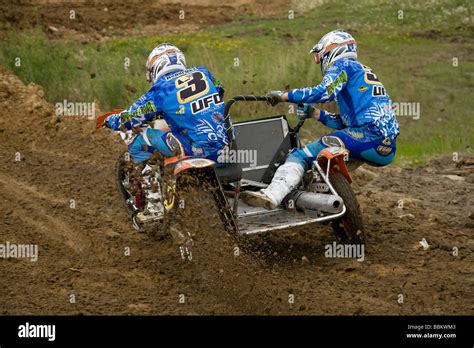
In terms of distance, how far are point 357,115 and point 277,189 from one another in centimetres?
125

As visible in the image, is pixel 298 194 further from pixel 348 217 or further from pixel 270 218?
pixel 348 217

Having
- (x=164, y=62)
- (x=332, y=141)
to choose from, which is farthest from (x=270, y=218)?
(x=164, y=62)

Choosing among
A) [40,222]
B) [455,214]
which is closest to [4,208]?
[40,222]

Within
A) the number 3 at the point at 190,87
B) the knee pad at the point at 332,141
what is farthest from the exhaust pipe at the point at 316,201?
the number 3 at the point at 190,87

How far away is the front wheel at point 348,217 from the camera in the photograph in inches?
350

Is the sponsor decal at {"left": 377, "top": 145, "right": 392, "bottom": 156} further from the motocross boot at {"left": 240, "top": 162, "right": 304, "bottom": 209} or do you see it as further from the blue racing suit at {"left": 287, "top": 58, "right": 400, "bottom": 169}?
the motocross boot at {"left": 240, "top": 162, "right": 304, "bottom": 209}

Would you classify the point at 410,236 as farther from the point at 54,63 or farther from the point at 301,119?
the point at 54,63

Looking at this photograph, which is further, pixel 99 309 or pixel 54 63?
pixel 54 63

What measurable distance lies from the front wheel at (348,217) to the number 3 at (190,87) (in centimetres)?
153

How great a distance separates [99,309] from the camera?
7754mm

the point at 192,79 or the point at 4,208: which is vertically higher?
the point at 192,79

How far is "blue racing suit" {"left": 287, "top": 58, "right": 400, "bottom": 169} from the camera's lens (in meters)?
9.18

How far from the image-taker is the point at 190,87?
891 cm
